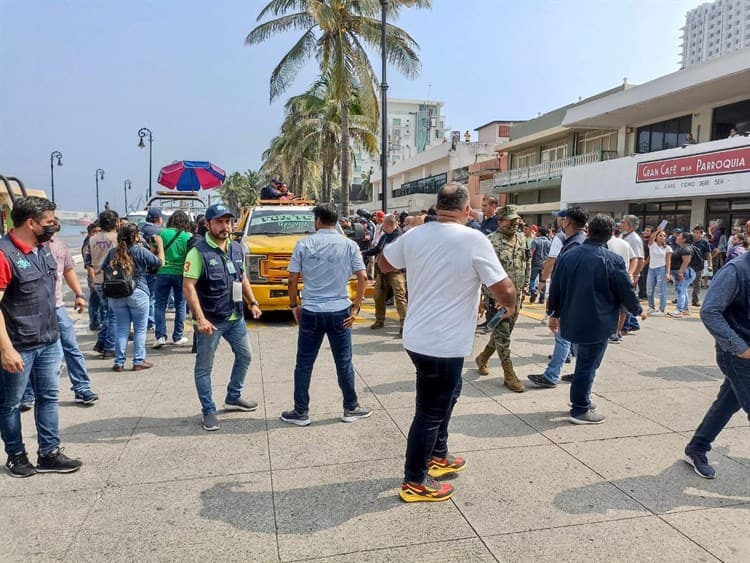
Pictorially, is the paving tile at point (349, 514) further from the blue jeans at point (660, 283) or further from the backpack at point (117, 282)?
the blue jeans at point (660, 283)

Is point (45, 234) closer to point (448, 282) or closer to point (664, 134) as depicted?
point (448, 282)

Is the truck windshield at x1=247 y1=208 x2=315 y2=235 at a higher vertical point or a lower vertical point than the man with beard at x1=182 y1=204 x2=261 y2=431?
higher

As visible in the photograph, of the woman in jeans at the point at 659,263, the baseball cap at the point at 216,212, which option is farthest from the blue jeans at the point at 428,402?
the woman in jeans at the point at 659,263

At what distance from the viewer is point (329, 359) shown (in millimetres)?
6824

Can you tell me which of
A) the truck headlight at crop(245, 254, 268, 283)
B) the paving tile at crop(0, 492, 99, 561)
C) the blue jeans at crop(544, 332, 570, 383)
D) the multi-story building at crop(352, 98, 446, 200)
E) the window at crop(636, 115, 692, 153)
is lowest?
the paving tile at crop(0, 492, 99, 561)

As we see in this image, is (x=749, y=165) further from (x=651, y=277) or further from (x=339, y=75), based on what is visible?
(x=339, y=75)

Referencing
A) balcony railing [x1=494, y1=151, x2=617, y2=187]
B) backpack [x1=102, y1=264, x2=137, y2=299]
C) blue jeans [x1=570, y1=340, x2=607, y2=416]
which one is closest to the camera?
blue jeans [x1=570, y1=340, x2=607, y2=416]

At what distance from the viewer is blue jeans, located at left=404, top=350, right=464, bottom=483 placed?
3232mm

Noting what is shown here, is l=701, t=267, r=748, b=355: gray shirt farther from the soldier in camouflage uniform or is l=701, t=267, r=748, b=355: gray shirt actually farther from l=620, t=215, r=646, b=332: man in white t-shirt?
l=620, t=215, r=646, b=332: man in white t-shirt

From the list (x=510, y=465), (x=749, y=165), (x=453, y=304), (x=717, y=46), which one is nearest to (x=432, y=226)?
(x=453, y=304)

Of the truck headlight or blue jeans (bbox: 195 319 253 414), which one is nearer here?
blue jeans (bbox: 195 319 253 414)

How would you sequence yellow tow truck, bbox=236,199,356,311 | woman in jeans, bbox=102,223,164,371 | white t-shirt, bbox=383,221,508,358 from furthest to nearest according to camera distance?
yellow tow truck, bbox=236,199,356,311 < woman in jeans, bbox=102,223,164,371 < white t-shirt, bbox=383,221,508,358

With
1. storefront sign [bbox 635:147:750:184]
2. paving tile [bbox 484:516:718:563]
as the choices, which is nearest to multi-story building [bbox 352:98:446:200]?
storefront sign [bbox 635:147:750:184]

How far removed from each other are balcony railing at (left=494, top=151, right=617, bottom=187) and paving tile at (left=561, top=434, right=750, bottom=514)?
2256 centimetres
